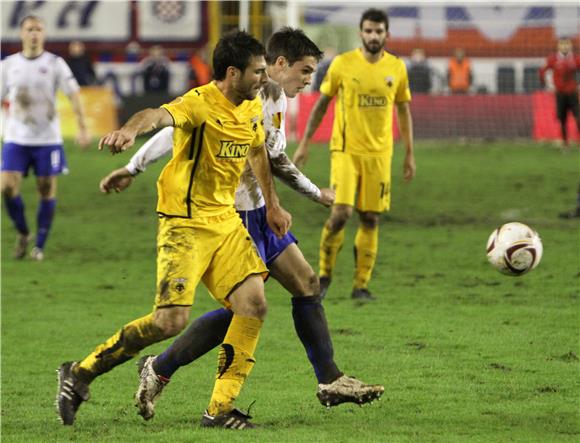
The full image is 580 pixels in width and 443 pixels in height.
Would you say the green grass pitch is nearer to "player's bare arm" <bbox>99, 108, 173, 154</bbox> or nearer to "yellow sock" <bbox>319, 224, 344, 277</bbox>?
"yellow sock" <bbox>319, 224, 344, 277</bbox>

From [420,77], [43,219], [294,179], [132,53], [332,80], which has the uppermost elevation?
[132,53]

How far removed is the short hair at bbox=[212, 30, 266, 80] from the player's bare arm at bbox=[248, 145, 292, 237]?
0.59 m

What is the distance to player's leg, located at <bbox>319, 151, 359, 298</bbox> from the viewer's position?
11.2 metres

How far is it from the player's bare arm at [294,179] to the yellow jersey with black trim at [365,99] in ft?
12.4

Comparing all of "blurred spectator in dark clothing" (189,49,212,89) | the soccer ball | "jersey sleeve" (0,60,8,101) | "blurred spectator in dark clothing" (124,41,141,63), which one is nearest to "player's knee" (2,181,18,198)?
"jersey sleeve" (0,60,8,101)

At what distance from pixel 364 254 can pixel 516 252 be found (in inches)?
96.1

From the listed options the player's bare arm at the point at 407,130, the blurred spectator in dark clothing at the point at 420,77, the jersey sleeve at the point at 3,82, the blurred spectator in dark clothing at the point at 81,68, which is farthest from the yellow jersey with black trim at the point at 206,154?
the blurred spectator in dark clothing at the point at 81,68

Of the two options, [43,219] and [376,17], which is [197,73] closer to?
[43,219]

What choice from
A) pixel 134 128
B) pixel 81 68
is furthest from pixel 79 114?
pixel 81 68

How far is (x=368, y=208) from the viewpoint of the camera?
1129 cm

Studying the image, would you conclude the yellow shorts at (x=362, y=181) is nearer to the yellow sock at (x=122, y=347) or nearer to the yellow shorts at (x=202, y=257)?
the yellow shorts at (x=202, y=257)

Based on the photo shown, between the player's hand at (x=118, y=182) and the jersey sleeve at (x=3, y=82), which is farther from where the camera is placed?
the jersey sleeve at (x=3, y=82)

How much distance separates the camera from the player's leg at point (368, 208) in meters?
11.3

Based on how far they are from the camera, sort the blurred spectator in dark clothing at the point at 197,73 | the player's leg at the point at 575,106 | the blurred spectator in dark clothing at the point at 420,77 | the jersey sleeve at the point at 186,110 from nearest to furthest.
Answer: the jersey sleeve at the point at 186,110, the player's leg at the point at 575,106, the blurred spectator in dark clothing at the point at 420,77, the blurred spectator in dark clothing at the point at 197,73
